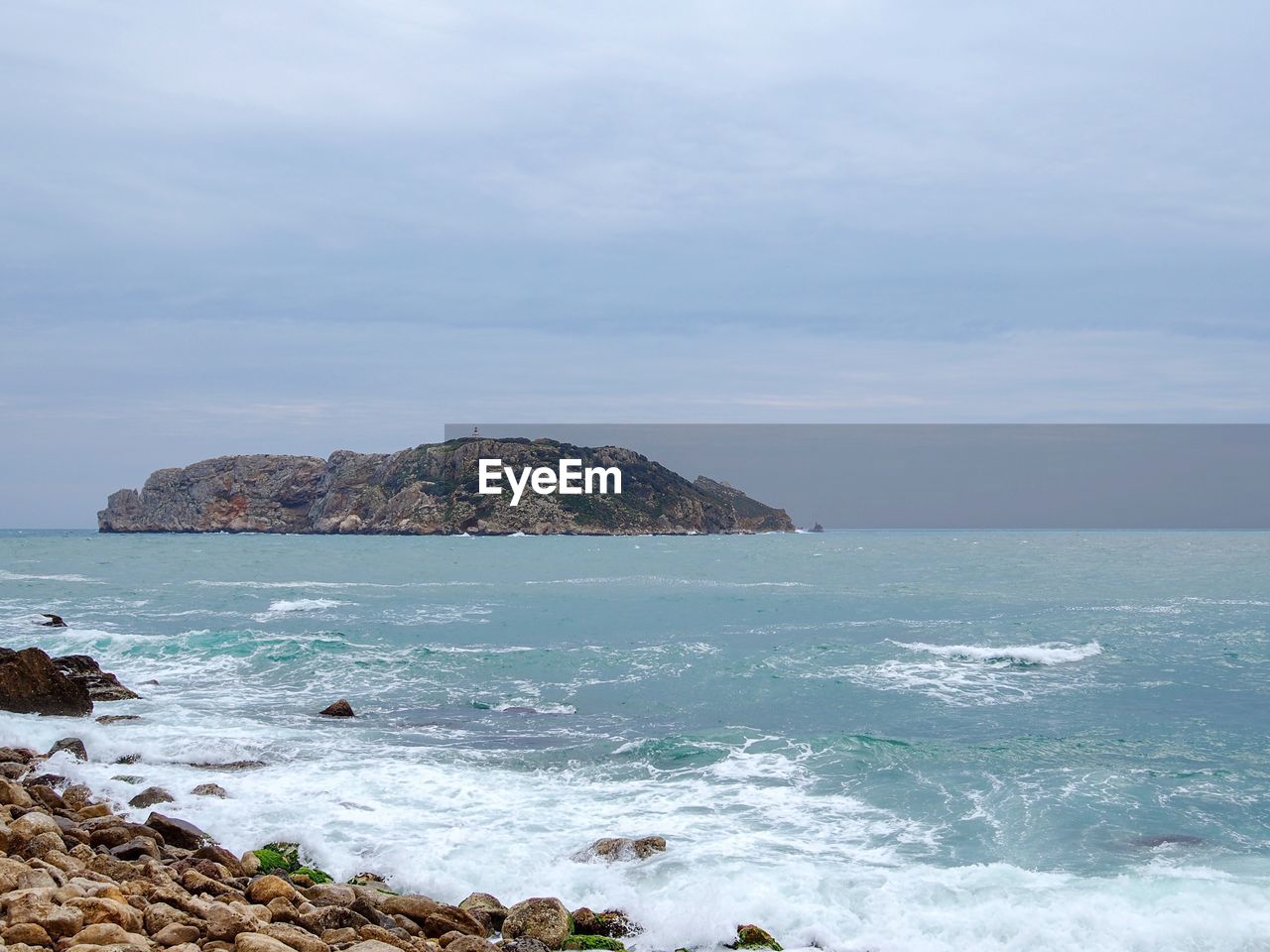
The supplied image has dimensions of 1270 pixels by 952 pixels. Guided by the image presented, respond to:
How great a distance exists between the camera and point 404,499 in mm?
166625

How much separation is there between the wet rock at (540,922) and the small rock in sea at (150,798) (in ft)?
18.3

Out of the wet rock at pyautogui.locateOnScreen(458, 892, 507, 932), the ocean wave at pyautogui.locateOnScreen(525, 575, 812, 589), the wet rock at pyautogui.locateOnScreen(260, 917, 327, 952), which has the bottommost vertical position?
the ocean wave at pyautogui.locateOnScreen(525, 575, 812, 589)

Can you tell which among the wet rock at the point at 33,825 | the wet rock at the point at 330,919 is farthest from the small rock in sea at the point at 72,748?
the wet rock at the point at 330,919

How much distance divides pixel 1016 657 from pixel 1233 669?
15.5 feet

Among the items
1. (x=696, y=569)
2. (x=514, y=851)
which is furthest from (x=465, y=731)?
(x=696, y=569)

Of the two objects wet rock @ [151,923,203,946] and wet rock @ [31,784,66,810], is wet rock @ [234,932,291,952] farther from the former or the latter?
wet rock @ [31,784,66,810]

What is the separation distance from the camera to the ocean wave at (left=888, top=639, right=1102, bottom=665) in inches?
970

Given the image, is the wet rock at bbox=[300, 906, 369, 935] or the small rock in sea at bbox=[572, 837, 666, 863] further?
the small rock in sea at bbox=[572, 837, 666, 863]

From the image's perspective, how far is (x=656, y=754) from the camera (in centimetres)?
1511

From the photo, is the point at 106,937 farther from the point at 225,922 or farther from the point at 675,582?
the point at 675,582

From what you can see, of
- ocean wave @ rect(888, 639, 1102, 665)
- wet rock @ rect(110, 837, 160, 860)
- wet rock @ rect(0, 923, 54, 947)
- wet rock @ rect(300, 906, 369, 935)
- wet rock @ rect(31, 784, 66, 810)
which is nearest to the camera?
wet rock @ rect(0, 923, 54, 947)

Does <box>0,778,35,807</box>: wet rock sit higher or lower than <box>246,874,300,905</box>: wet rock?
higher

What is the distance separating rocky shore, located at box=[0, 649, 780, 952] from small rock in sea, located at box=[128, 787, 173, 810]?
0.41 m

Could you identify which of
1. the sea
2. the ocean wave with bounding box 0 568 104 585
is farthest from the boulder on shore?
the ocean wave with bounding box 0 568 104 585
